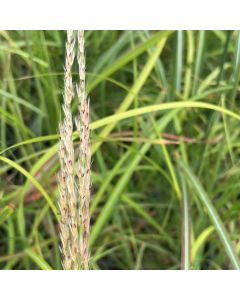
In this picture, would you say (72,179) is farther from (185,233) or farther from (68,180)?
(185,233)

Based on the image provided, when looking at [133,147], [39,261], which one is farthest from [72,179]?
[133,147]

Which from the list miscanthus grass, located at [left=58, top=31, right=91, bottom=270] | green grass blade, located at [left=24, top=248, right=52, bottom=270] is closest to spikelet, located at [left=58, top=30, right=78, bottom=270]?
miscanthus grass, located at [left=58, top=31, right=91, bottom=270]

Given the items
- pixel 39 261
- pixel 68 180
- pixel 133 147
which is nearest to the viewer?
pixel 68 180

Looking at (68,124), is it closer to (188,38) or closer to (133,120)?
(133,120)

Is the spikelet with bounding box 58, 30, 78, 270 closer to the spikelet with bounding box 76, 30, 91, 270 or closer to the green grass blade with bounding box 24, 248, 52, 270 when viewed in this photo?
the spikelet with bounding box 76, 30, 91, 270

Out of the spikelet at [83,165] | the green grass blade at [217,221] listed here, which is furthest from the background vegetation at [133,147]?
the spikelet at [83,165]

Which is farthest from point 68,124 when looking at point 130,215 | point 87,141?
point 130,215
